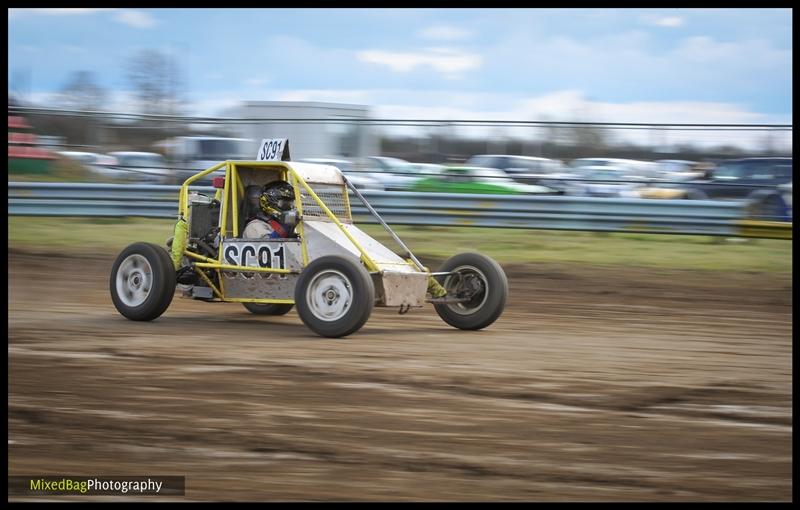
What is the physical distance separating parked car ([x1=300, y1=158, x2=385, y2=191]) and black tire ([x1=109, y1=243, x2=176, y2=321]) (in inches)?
228

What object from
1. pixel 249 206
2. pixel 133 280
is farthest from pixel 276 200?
pixel 133 280

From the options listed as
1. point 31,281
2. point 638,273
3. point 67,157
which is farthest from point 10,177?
point 638,273

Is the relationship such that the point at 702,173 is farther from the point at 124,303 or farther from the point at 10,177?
the point at 10,177

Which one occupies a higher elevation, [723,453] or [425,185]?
[425,185]

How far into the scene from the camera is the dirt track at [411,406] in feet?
15.9

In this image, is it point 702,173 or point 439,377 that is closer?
point 439,377

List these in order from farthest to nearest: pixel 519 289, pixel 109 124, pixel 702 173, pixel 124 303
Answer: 1. pixel 109 124
2. pixel 702 173
3. pixel 519 289
4. pixel 124 303

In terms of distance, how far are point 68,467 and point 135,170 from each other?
11580 millimetres

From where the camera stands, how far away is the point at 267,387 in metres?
6.63

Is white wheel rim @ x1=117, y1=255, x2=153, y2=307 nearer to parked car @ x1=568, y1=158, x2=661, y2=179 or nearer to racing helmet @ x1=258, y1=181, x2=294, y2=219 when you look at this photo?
racing helmet @ x1=258, y1=181, x2=294, y2=219

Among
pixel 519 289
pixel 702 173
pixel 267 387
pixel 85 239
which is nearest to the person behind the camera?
pixel 267 387

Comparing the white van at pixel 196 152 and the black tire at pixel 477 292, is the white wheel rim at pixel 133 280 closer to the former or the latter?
the black tire at pixel 477 292

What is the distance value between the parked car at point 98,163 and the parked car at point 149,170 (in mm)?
105

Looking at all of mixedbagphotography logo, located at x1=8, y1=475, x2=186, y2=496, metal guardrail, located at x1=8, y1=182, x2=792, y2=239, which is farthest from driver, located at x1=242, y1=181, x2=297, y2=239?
mixedbagphotography logo, located at x1=8, y1=475, x2=186, y2=496
